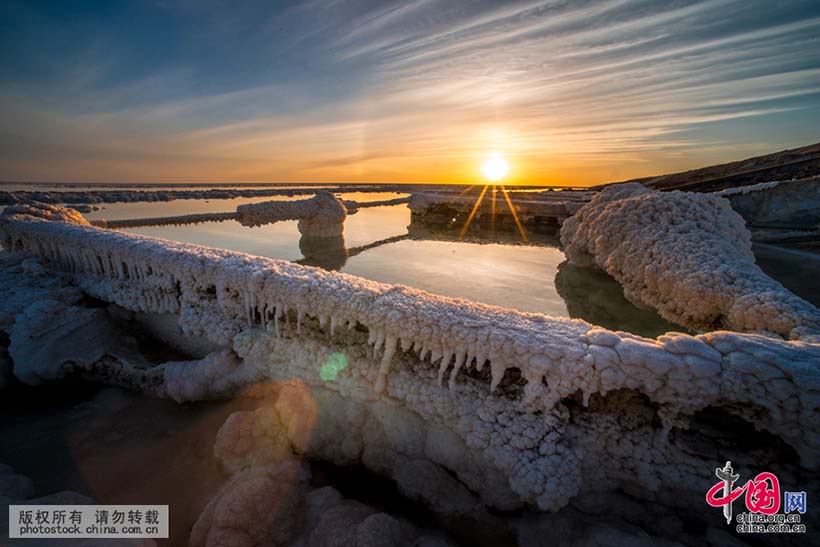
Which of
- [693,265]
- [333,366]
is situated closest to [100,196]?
[333,366]

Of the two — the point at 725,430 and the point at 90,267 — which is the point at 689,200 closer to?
the point at 725,430

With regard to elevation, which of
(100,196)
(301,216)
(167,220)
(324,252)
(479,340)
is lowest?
(324,252)

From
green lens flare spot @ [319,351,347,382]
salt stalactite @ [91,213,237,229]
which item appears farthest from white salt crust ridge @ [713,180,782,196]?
salt stalactite @ [91,213,237,229]

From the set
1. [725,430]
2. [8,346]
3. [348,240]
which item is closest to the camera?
[725,430]

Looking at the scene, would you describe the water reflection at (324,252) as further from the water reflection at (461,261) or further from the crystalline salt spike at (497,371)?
the crystalline salt spike at (497,371)

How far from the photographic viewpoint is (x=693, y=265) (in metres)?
4.64

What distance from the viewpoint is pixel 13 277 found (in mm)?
5125

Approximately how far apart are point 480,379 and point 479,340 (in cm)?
42

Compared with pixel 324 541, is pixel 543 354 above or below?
above

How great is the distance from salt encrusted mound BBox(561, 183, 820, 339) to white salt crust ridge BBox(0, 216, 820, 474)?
1.08 m

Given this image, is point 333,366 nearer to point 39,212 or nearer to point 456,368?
point 456,368

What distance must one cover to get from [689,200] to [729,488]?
5.48 meters

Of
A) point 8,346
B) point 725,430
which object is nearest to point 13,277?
point 8,346

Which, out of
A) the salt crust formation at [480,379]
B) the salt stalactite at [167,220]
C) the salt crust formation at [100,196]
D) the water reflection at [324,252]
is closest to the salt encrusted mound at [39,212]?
the salt stalactite at [167,220]
